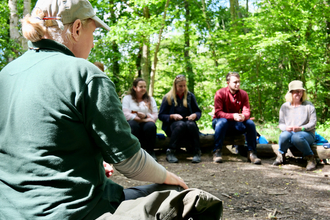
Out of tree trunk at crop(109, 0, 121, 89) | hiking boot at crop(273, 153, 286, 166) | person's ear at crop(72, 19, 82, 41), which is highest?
tree trunk at crop(109, 0, 121, 89)

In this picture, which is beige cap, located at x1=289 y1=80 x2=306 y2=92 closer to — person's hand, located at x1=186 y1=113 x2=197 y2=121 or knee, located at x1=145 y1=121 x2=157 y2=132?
person's hand, located at x1=186 y1=113 x2=197 y2=121

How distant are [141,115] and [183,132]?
2.91 feet

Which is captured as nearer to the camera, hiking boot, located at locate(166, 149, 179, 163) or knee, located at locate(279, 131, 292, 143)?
knee, located at locate(279, 131, 292, 143)

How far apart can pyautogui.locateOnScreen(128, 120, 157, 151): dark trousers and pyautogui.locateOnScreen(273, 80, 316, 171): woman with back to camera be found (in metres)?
2.29

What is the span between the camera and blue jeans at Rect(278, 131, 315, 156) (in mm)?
5035

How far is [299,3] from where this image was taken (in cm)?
888

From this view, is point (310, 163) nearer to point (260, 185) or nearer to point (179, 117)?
point (260, 185)

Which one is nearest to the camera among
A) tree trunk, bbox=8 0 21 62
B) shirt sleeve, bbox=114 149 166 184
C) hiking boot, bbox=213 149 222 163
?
shirt sleeve, bbox=114 149 166 184

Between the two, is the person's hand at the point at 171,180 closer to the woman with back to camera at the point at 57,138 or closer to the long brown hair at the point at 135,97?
the woman with back to camera at the point at 57,138

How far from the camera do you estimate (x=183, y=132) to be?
5648 millimetres

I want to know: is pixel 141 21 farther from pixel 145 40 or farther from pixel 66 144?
pixel 66 144

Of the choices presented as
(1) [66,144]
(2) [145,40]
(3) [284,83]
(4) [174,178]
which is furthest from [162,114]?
(3) [284,83]

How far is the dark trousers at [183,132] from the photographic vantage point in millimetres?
5578

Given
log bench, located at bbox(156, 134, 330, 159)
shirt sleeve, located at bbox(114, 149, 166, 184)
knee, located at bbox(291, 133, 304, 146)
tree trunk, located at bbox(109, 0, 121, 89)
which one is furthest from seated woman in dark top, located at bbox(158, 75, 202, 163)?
tree trunk, located at bbox(109, 0, 121, 89)
